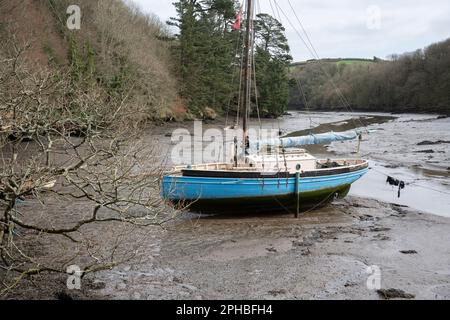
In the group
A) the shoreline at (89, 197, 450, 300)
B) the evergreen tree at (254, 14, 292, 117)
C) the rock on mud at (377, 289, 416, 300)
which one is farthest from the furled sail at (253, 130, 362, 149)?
the evergreen tree at (254, 14, 292, 117)

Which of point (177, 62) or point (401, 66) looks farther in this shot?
point (401, 66)

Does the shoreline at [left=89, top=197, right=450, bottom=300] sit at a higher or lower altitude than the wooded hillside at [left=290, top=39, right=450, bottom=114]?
lower

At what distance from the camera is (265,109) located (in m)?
76.4

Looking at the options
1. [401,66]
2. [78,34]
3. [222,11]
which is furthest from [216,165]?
[401,66]

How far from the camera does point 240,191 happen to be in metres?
15.5

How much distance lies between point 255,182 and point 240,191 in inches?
25.4

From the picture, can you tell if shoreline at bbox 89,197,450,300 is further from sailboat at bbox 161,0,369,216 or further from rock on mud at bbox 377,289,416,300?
sailboat at bbox 161,0,369,216

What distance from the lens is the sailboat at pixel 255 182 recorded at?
15.0 m

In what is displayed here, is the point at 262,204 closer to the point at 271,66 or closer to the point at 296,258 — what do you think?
the point at 296,258

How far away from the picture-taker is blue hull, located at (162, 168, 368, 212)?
49.1 ft

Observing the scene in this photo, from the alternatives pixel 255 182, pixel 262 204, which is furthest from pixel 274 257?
pixel 262 204

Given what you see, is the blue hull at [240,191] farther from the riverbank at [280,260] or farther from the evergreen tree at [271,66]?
the evergreen tree at [271,66]
